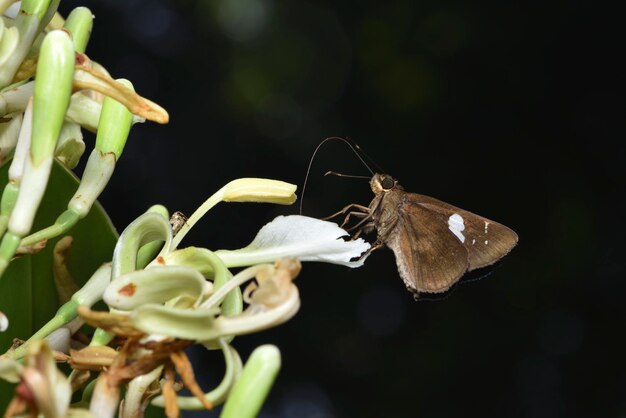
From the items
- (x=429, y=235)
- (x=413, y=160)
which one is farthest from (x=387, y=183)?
(x=413, y=160)

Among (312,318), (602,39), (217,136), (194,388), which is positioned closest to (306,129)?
(217,136)

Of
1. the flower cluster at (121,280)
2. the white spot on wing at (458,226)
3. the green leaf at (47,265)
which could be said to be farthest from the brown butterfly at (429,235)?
the flower cluster at (121,280)

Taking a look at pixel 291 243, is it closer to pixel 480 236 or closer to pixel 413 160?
pixel 480 236

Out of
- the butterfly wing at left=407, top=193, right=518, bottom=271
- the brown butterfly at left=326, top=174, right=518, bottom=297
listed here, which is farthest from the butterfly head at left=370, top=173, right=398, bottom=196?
the butterfly wing at left=407, top=193, right=518, bottom=271

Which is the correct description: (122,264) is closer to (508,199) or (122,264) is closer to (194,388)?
(194,388)

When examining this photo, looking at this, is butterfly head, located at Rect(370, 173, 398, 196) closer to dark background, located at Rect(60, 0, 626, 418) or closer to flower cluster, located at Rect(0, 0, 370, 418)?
dark background, located at Rect(60, 0, 626, 418)

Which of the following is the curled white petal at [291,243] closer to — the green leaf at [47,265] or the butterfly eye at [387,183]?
the green leaf at [47,265]
